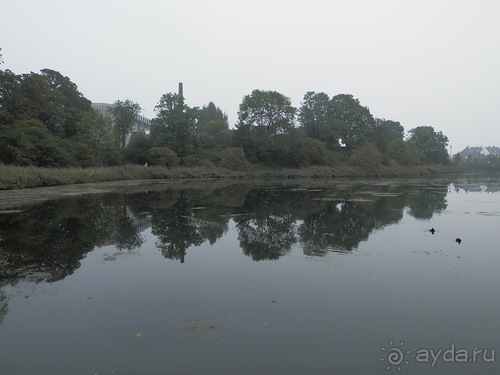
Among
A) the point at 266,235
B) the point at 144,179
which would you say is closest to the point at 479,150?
the point at 144,179

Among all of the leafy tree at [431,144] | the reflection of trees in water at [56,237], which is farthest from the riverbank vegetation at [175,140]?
the reflection of trees in water at [56,237]

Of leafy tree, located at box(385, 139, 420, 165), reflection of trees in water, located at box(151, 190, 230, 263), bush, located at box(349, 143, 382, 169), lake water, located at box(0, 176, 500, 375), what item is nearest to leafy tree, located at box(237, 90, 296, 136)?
bush, located at box(349, 143, 382, 169)

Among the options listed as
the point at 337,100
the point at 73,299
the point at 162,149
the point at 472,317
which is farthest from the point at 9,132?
the point at 337,100

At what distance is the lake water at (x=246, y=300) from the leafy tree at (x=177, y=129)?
134 feet

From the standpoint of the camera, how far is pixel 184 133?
5409cm

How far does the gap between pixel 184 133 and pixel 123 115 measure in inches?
365

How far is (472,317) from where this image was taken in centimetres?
558

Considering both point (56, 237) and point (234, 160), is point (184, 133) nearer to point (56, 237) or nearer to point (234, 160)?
point (234, 160)

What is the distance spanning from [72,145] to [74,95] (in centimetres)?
2165

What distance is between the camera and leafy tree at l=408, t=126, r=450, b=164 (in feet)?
312

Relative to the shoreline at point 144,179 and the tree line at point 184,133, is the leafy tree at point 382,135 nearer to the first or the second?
the tree line at point 184,133

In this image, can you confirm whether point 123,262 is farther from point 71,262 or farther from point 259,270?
point 259,270

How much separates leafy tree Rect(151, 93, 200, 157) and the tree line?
14 centimetres

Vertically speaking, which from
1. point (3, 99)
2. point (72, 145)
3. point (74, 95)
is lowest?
point (72, 145)
